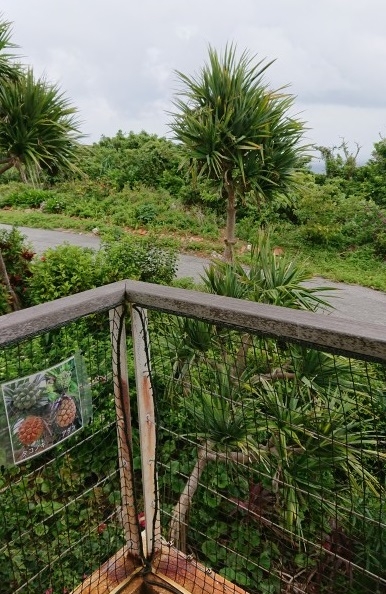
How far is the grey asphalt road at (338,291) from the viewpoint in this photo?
6.36 meters

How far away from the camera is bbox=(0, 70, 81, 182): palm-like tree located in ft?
15.5

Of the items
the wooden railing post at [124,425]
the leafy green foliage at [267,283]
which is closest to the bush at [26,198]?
the leafy green foliage at [267,283]

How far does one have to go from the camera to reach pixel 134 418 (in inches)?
125

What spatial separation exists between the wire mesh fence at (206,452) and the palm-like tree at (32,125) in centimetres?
323

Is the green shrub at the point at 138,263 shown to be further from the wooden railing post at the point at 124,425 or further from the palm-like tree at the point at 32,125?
the wooden railing post at the point at 124,425

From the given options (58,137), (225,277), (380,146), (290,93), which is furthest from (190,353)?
(380,146)

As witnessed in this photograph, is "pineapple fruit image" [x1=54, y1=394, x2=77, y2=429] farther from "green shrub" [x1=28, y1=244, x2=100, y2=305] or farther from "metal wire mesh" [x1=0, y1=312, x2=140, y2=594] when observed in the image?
"green shrub" [x1=28, y1=244, x2=100, y2=305]

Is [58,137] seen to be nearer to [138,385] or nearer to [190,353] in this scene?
[190,353]

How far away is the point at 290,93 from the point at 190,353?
431cm

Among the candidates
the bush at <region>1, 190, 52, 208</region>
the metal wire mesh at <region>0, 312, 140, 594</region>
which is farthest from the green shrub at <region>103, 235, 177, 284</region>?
→ the bush at <region>1, 190, 52, 208</region>

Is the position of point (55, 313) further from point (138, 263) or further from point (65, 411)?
point (138, 263)

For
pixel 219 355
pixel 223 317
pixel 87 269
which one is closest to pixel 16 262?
pixel 87 269

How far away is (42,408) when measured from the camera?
1.08m

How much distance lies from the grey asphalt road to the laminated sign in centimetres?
386
